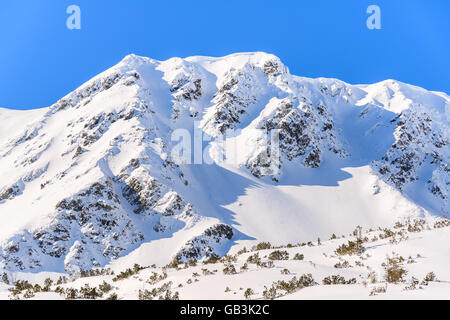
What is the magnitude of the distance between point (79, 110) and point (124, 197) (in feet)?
106

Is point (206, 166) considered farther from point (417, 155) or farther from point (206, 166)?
point (417, 155)

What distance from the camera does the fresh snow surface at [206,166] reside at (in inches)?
1807

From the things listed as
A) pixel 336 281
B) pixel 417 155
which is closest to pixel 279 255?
pixel 336 281

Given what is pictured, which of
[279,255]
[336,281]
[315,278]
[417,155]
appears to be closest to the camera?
[336,281]

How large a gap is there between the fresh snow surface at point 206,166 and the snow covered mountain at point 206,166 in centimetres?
25

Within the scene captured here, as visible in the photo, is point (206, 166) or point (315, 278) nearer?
point (315, 278)

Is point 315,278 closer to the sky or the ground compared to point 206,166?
closer to the ground

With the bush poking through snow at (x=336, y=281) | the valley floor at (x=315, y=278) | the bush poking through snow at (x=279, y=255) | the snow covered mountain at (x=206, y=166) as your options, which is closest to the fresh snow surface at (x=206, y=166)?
the snow covered mountain at (x=206, y=166)

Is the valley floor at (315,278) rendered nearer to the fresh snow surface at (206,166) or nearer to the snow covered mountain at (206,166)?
the fresh snow surface at (206,166)

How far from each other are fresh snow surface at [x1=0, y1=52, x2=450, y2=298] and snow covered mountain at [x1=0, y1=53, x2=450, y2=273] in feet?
0.81

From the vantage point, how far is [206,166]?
63625mm

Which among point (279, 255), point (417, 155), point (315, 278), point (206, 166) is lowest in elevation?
point (315, 278)

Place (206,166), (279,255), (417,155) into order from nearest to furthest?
(279,255)
(206,166)
(417,155)
